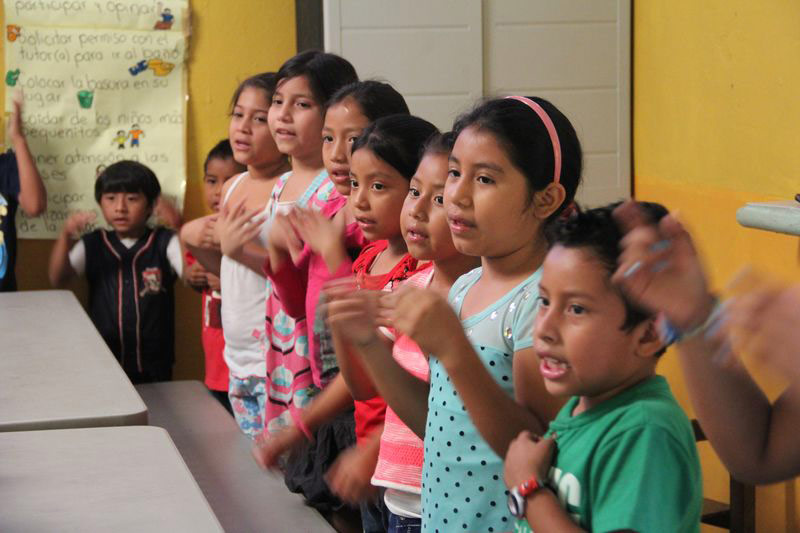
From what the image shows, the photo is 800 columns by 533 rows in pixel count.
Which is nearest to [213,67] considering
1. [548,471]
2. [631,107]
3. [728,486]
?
[631,107]

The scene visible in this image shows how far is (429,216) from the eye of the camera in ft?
5.47

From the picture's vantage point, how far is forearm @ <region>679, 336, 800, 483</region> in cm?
113

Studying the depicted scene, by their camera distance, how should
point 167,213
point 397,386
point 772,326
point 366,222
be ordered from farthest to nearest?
point 167,213 → point 366,222 → point 397,386 → point 772,326

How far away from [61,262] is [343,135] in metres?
2.09

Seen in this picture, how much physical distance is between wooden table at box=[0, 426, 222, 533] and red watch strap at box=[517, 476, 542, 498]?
1.31 feet

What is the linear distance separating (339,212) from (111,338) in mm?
1859

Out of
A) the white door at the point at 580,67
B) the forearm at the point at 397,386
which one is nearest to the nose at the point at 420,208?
the forearm at the point at 397,386

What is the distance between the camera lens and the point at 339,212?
2.27 metres

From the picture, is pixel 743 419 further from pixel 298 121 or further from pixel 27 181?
pixel 27 181

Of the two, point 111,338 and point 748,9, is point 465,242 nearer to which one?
point 748,9

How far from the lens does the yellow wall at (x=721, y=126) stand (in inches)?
115

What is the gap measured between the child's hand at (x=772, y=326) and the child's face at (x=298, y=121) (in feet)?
5.51

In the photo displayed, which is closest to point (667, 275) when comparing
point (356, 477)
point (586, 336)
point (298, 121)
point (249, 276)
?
point (586, 336)

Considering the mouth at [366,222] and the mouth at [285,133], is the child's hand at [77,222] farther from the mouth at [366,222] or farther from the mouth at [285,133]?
the mouth at [366,222]
